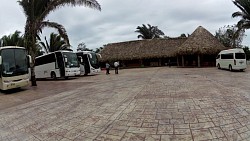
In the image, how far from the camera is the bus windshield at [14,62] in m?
13.8

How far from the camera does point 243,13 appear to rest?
1030 inches

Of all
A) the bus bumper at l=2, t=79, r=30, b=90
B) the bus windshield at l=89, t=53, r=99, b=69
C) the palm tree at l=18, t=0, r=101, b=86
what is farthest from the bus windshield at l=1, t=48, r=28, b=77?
the bus windshield at l=89, t=53, r=99, b=69

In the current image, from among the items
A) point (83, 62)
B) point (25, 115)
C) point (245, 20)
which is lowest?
point (25, 115)

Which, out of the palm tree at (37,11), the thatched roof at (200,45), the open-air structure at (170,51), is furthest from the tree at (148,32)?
the palm tree at (37,11)

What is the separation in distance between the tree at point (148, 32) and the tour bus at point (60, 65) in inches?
1174

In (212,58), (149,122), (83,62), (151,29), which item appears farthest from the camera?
(151,29)

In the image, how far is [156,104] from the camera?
24.0 ft

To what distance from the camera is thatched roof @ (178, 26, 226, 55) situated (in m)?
29.4

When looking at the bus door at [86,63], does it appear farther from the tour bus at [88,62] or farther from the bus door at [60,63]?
the bus door at [60,63]

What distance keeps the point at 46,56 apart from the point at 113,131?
65.4ft

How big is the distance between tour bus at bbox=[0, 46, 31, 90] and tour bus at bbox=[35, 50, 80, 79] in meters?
5.77

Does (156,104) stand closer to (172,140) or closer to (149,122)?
(149,122)

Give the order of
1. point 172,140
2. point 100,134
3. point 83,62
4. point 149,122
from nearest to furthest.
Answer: point 172,140 → point 100,134 → point 149,122 → point 83,62

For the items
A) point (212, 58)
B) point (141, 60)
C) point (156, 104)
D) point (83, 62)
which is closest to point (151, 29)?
point (141, 60)
